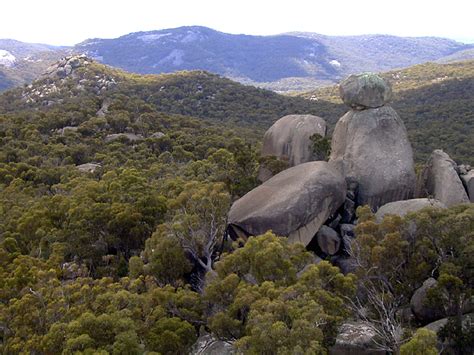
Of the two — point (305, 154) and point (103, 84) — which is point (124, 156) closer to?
point (305, 154)

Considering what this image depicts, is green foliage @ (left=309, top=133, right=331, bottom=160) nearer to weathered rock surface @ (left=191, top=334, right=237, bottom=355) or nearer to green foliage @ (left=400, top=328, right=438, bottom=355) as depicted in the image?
weathered rock surface @ (left=191, top=334, right=237, bottom=355)

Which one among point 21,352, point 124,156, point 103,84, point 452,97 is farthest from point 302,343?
point 452,97

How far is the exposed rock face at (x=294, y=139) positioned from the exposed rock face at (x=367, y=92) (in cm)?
364

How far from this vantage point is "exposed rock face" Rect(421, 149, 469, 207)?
2177 centimetres

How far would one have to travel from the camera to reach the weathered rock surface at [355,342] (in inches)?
588

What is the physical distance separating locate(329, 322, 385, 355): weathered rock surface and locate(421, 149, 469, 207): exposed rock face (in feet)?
28.8

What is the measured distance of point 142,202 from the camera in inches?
904

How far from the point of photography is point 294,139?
28.7 meters

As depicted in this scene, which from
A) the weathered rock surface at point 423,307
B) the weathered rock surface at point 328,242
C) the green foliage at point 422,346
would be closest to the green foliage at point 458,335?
the weathered rock surface at point 423,307

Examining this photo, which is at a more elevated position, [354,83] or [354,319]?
[354,83]

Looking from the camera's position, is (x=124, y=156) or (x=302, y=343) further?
(x=124, y=156)

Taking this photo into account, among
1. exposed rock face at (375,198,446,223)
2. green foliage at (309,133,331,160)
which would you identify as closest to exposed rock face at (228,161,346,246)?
exposed rock face at (375,198,446,223)

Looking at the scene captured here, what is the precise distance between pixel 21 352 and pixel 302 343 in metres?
7.87

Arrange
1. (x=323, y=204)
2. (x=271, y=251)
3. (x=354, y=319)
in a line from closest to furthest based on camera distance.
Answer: (x=271, y=251)
(x=354, y=319)
(x=323, y=204)
